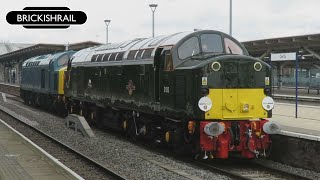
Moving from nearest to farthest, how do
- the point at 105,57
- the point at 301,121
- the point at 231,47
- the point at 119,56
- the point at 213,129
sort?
the point at 213,129, the point at 231,47, the point at 119,56, the point at 105,57, the point at 301,121

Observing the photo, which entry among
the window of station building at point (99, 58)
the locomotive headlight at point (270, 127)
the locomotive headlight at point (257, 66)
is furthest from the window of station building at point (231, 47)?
the window of station building at point (99, 58)

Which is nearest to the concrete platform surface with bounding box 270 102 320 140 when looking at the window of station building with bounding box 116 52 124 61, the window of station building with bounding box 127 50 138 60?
the window of station building with bounding box 127 50 138 60

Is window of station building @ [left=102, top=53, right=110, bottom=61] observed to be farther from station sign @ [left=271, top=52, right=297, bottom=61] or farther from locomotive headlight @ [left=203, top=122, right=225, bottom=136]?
locomotive headlight @ [left=203, top=122, right=225, bottom=136]

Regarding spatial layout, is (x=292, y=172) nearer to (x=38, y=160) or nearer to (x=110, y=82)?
(x=38, y=160)

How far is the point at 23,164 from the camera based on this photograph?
1035 cm

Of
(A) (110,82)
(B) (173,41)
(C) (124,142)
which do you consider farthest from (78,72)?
(B) (173,41)

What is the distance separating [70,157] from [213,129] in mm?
4502

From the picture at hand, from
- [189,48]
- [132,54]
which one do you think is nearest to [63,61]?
[132,54]

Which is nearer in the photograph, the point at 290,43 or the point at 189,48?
the point at 189,48

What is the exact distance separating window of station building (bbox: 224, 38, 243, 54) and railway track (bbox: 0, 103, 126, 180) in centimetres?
446

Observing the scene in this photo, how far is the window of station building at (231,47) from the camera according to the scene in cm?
1213

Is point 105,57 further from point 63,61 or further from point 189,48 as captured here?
point 63,61

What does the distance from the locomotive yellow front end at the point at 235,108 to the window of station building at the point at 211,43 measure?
1112mm

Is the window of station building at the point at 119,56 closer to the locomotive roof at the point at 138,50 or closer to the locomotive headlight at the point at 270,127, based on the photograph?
the locomotive roof at the point at 138,50
